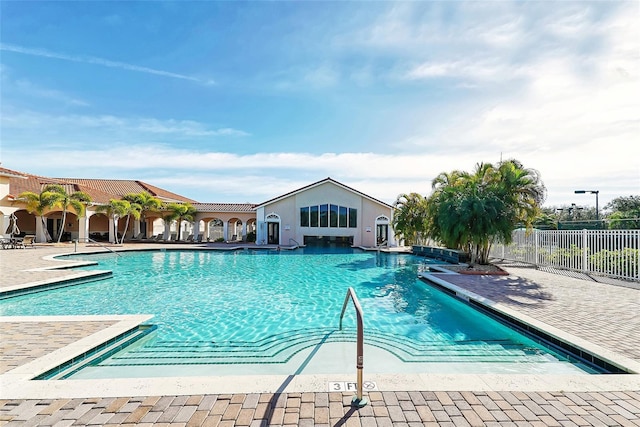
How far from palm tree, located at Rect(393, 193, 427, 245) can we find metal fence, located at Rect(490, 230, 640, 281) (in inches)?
318

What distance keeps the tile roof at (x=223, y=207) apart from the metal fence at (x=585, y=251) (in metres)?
24.5

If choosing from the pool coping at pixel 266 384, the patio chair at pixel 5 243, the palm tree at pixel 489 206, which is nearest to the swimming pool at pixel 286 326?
the pool coping at pixel 266 384

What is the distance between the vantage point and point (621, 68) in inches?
360

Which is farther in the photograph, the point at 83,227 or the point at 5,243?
the point at 83,227

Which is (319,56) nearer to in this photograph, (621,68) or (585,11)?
(585,11)

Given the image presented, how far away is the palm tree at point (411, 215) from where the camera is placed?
79.8 ft

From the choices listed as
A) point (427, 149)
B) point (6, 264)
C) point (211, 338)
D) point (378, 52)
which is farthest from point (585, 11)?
point (6, 264)

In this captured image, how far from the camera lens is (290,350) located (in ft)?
19.6

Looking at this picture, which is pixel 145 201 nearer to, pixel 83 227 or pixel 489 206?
pixel 83 227

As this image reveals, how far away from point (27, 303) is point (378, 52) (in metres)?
13.9

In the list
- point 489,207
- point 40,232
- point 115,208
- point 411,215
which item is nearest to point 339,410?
point 489,207

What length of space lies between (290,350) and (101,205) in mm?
29003

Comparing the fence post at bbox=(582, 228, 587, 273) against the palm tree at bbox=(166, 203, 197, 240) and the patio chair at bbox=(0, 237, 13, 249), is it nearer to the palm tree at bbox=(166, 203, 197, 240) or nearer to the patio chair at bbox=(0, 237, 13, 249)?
the palm tree at bbox=(166, 203, 197, 240)

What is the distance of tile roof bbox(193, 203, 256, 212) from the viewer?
3288 cm
